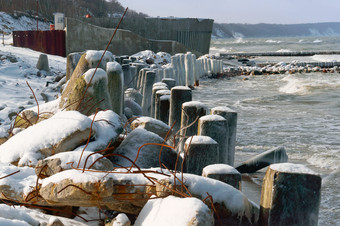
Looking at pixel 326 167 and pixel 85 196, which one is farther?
pixel 326 167

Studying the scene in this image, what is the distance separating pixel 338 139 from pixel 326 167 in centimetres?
221

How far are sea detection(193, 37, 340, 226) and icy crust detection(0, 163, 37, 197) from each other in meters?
2.82

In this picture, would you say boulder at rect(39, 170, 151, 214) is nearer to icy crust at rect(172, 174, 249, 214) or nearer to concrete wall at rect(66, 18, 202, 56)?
icy crust at rect(172, 174, 249, 214)

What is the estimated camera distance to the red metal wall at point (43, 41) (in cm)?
2064

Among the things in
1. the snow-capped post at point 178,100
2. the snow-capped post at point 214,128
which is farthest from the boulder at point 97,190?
the snow-capped post at point 178,100

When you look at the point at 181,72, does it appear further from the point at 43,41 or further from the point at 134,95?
the point at 43,41

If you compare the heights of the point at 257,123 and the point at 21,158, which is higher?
the point at 21,158

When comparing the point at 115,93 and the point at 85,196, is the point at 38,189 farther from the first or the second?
the point at 115,93

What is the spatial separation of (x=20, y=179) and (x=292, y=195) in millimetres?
1761

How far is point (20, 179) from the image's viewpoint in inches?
114

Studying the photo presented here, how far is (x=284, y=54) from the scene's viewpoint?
46.6m

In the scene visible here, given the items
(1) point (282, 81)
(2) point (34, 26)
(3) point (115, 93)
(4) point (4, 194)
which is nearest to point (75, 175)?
(4) point (4, 194)

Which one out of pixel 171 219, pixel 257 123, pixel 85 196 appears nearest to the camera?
pixel 171 219

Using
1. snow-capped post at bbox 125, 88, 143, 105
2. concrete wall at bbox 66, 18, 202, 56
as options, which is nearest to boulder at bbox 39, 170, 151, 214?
snow-capped post at bbox 125, 88, 143, 105
